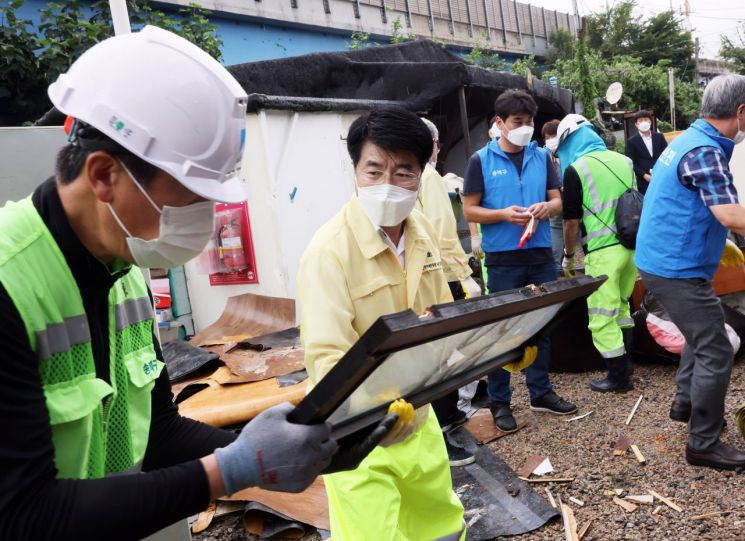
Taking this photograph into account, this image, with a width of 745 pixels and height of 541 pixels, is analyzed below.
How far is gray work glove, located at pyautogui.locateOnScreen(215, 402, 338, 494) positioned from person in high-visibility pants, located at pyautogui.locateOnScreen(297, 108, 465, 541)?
51 centimetres

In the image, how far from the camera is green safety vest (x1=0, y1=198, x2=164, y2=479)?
3.62 feet

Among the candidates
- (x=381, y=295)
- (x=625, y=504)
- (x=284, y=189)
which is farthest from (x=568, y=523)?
(x=284, y=189)

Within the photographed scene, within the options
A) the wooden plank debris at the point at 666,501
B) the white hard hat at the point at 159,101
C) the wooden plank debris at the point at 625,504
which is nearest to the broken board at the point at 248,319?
the wooden plank debris at the point at 625,504

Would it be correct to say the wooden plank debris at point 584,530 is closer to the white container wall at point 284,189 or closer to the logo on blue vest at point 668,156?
the logo on blue vest at point 668,156

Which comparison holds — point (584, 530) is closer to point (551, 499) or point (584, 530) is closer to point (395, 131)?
point (551, 499)

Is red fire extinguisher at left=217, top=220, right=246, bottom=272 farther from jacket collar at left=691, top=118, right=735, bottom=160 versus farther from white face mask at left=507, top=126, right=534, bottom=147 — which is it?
jacket collar at left=691, top=118, right=735, bottom=160

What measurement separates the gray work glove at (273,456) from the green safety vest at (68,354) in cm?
29

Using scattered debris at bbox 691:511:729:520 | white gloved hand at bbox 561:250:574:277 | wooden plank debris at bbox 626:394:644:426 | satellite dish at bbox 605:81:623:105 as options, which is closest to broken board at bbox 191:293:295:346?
white gloved hand at bbox 561:250:574:277

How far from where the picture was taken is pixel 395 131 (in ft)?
6.73

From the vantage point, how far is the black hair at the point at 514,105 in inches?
158

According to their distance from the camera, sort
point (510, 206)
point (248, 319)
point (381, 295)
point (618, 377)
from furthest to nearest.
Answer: point (248, 319) → point (618, 377) → point (510, 206) → point (381, 295)

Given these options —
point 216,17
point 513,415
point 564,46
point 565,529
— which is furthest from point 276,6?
point 564,46

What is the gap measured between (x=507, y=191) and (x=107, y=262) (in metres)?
3.21

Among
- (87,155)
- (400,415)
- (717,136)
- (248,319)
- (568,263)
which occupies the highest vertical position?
(87,155)
